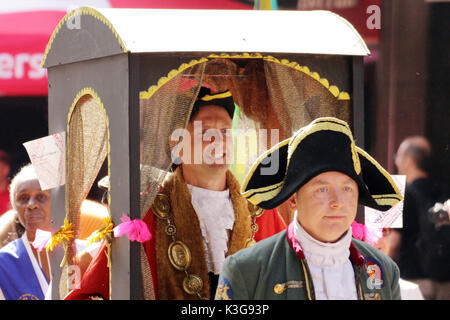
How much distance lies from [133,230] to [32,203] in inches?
84.4

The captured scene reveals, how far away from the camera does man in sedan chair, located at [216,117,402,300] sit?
3.63 m

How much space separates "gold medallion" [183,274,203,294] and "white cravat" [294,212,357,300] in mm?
1401

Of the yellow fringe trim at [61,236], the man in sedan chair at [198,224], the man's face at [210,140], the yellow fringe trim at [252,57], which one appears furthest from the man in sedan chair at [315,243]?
the yellow fringe trim at [61,236]

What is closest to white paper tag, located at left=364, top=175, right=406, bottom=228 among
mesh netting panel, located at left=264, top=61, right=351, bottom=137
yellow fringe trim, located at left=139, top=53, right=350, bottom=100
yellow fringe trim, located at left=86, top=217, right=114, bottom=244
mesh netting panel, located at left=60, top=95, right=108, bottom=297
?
mesh netting panel, located at left=264, top=61, right=351, bottom=137

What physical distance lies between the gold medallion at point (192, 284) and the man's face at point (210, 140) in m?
0.62

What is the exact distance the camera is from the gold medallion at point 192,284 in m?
4.93

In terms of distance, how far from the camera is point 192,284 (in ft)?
16.2

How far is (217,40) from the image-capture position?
15.1 ft

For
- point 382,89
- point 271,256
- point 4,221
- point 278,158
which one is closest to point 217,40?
point 278,158

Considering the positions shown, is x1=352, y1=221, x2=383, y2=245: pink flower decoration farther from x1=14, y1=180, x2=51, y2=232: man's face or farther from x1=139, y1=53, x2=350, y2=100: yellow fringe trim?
x1=14, y1=180, x2=51, y2=232: man's face

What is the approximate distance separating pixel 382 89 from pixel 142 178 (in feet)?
13.8
